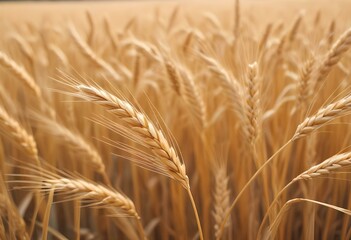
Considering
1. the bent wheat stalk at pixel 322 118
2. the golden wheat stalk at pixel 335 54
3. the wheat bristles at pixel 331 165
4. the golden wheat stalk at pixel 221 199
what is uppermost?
the golden wheat stalk at pixel 335 54

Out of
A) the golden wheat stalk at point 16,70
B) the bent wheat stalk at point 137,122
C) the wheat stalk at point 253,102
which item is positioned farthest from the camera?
the golden wheat stalk at point 16,70

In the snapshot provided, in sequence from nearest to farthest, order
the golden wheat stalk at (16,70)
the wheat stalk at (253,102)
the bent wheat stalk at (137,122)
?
the bent wheat stalk at (137,122)
the wheat stalk at (253,102)
the golden wheat stalk at (16,70)

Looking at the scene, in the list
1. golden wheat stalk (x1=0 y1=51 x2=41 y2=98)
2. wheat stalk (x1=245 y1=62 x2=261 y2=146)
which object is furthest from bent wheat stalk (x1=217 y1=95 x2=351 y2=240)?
golden wheat stalk (x1=0 y1=51 x2=41 y2=98)

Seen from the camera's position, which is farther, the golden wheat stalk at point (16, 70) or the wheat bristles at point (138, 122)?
the golden wheat stalk at point (16, 70)

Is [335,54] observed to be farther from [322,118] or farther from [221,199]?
[221,199]

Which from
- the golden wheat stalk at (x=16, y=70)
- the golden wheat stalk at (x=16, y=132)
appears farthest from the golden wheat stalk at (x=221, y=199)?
the golden wheat stalk at (x=16, y=70)

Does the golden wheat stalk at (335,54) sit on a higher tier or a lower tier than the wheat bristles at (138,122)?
higher

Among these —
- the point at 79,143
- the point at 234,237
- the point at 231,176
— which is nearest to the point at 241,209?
the point at 234,237

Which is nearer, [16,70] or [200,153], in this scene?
[16,70]

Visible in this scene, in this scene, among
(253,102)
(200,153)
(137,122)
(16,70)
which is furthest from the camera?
(200,153)

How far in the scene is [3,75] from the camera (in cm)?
180

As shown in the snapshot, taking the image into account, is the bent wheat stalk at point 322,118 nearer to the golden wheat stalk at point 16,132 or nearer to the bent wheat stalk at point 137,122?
the bent wheat stalk at point 137,122

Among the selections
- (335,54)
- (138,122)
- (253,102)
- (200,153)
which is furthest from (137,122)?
(200,153)

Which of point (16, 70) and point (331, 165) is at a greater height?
point (16, 70)
